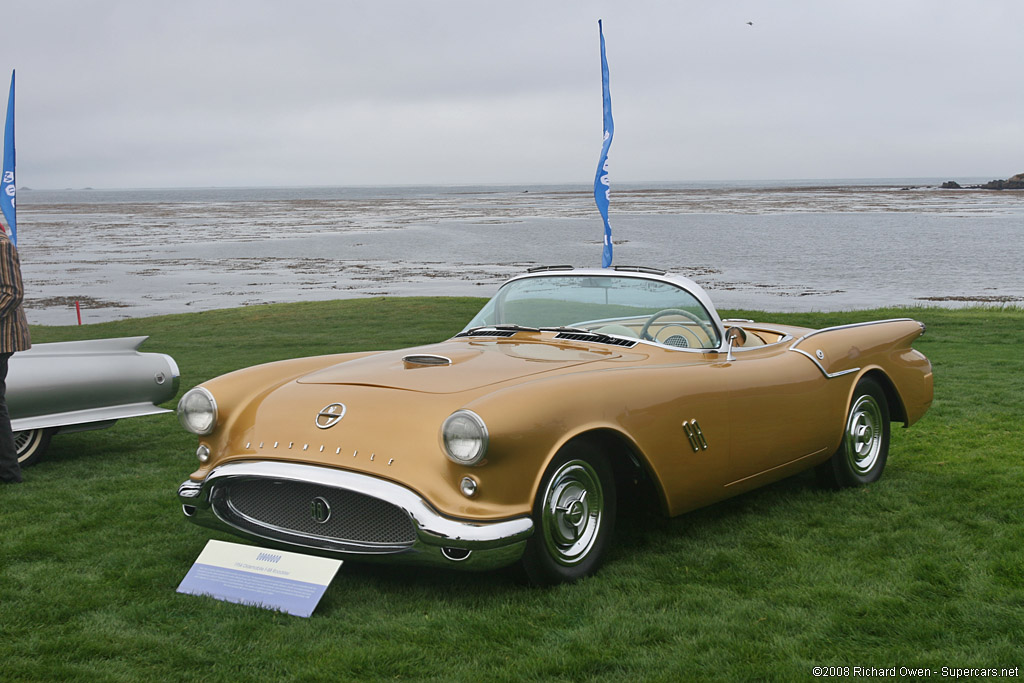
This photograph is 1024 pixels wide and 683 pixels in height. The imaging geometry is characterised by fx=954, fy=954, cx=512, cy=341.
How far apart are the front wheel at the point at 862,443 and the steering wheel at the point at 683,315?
1.19m

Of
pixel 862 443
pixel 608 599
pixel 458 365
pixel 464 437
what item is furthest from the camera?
pixel 862 443

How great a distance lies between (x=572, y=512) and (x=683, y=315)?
5.58 ft

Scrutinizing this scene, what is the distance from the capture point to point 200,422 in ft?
15.7

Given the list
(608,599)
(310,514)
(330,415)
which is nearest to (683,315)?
(608,599)

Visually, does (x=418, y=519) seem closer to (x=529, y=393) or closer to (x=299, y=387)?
(x=529, y=393)

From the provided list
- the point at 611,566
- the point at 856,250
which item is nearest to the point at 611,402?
the point at 611,566

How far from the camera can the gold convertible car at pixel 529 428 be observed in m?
3.96

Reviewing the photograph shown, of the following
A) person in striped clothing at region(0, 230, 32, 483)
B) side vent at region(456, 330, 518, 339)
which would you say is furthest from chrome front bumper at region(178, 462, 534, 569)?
person in striped clothing at region(0, 230, 32, 483)

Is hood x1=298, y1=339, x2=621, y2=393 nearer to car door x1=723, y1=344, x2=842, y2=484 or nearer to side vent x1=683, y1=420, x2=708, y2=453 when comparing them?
side vent x1=683, y1=420, x2=708, y2=453

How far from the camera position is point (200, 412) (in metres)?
4.80

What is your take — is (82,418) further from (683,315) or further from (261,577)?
(683,315)

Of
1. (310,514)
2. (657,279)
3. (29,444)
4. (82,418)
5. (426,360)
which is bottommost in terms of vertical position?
(29,444)

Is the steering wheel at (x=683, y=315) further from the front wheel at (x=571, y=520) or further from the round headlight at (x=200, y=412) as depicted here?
the round headlight at (x=200, y=412)

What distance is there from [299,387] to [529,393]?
4.14ft
